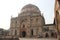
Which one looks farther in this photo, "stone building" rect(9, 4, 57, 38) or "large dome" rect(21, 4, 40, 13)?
"large dome" rect(21, 4, 40, 13)

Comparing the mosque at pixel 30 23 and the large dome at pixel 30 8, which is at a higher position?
the large dome at pixel 30 8

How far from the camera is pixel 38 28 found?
127 feet

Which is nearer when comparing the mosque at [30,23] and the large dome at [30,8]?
the mosque at [30,23]

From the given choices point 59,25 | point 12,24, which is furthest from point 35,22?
point 59,25

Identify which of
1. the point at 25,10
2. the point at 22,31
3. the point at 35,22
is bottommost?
the point at 22,31

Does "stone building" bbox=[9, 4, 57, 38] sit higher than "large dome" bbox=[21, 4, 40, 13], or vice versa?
"large dome" bbox=[21, 4, 40, 13]

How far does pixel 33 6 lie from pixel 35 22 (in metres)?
4.70

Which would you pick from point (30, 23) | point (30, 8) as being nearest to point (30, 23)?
point (30, 23)

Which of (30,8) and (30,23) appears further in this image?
(30,8)

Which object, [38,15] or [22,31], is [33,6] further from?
[22,31]

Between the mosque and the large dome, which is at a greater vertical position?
the large dome

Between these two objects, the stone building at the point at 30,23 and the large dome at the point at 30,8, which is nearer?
the stone building at the point at 30,23

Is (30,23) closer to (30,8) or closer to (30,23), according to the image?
(30,23)

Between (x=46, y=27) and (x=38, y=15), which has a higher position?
(x=38, y=15)
